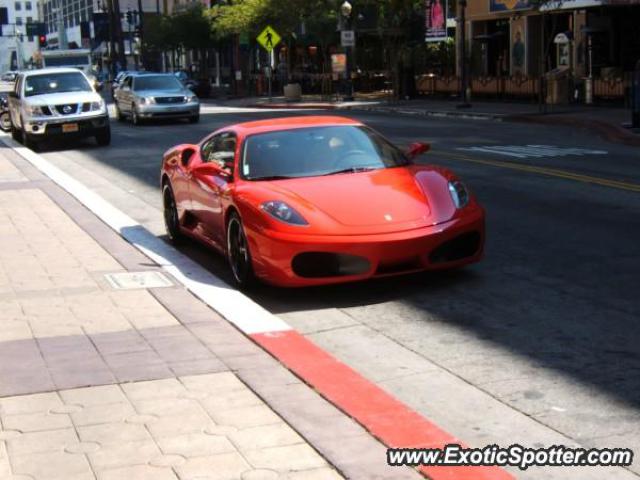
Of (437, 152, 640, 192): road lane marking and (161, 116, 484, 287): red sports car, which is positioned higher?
(161, 116, 484, 287): red sports car

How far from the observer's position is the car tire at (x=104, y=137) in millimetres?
25797

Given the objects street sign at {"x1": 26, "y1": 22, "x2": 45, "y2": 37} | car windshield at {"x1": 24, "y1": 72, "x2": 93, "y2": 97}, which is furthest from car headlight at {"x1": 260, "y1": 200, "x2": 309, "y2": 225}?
street sign at {"x1": 26, "y1": 22, "x2": 45, "y2": 37}

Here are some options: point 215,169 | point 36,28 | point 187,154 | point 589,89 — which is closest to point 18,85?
point 187,154

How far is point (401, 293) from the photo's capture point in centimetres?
851

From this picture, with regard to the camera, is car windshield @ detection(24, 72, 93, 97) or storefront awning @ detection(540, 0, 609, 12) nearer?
car windshield @ detection(24, 72, 93, 97)

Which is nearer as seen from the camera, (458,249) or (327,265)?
(327,265)

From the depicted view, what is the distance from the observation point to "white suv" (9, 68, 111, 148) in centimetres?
2517

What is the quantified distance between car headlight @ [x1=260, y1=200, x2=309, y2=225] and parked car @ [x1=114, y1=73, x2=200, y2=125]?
2487 centimetres

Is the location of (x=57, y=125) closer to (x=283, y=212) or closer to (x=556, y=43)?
(x=283, y=212)

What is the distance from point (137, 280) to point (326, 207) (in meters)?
1.94

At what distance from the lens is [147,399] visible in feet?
18.6

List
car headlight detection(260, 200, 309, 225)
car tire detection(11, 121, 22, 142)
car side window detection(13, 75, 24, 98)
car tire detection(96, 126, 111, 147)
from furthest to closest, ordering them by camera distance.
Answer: car tire detection(11, 121, 22, 142) < car side window detection(13, 75, 24, 98) < car tire detection(96, 126, 111, 147) < car headlight detection(260, 200, 309, 225)

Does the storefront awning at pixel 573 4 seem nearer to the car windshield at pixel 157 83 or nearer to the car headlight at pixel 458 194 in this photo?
the car windshield at pixel 157 83

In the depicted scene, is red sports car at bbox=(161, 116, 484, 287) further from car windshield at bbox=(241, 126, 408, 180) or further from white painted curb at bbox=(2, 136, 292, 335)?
white painted curb at bbox=(2, 136, 292, 335)
